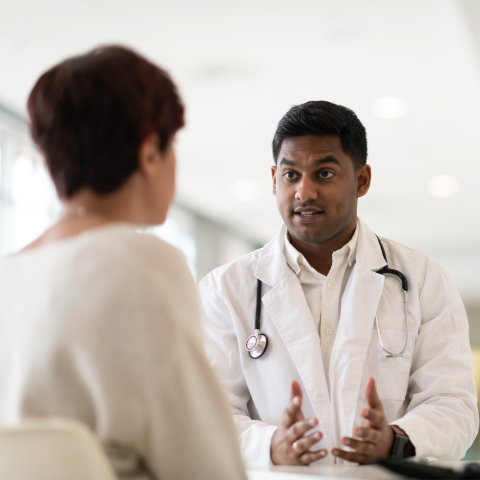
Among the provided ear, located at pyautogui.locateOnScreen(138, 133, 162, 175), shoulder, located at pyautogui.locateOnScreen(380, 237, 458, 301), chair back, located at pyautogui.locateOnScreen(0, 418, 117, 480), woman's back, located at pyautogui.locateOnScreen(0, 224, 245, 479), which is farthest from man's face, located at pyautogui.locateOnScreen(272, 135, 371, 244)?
chair back, located at pyautogui.locateOnScreen(0, 418, 117, 480)

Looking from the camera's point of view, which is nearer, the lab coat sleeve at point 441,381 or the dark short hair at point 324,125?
the lab coat sleeve at point 441,381

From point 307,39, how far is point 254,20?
454 mm

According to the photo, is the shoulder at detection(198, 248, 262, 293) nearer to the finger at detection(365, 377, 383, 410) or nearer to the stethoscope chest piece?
the stethoscope chest piece

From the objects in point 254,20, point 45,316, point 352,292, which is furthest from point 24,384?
point 254,20

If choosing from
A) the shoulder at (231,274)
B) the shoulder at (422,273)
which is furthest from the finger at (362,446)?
the shoulder at (231,274)

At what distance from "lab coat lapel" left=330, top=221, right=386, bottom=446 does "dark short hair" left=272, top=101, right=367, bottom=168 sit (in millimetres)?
295

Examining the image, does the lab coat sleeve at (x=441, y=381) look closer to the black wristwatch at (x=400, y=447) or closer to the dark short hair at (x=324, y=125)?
the black wristwatch at (x=400, y=447)

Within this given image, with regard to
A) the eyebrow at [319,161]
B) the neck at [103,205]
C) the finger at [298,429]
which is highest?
the eyebrow at [319,161]

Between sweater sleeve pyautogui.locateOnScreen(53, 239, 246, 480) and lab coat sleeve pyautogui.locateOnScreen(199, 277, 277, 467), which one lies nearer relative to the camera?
sweater sleeve pyautogui.locateOnScreen(53, 239, 246, 480)

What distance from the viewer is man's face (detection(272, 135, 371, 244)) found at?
6.26 ft

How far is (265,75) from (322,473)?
3.91 m

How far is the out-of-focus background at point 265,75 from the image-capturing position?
3.79 meters

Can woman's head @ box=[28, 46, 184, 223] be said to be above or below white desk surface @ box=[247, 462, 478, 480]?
above

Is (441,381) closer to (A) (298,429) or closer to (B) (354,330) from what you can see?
(B) (354,330)
